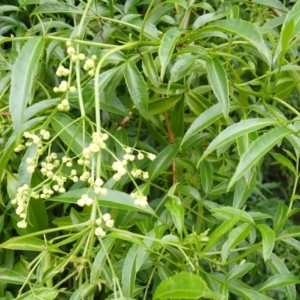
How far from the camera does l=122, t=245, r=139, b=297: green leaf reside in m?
0.66

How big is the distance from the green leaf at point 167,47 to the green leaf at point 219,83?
0.20ft

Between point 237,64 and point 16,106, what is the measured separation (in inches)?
37.6

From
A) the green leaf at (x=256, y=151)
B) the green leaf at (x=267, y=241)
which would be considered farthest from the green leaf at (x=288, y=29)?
the green leaf at (x=267, y=241)

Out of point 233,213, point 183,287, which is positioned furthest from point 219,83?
point 183,287

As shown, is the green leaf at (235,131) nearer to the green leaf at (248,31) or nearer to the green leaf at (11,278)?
the green leaf at (248,31)

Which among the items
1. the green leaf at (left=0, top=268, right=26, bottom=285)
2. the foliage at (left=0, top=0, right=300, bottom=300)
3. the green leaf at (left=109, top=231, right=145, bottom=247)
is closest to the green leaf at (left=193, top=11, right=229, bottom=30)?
the foliage at (left=0, top=0, right=300, bottom=300)

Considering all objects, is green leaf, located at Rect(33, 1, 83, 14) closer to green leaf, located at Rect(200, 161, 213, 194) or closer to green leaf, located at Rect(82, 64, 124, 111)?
green leaf, located at Rect(82, 64, 124, 111)

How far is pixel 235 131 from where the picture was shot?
60 cm

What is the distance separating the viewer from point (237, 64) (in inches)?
56.2

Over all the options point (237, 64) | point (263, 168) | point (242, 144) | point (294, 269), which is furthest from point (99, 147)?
point (263, 168)

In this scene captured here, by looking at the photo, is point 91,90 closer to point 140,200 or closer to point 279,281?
point 140,200

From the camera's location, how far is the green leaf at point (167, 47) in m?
0.66

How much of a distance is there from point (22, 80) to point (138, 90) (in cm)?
20

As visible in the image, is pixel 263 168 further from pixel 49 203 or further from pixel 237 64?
pixel 49 203
